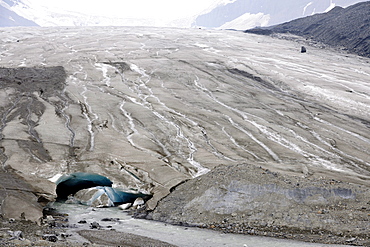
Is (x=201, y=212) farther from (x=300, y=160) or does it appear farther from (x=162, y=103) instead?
(x=162, y=103)

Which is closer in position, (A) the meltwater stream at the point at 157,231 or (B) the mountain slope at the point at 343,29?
(A) the meltwater stream at the point at 157,231

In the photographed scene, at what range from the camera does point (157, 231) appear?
35.4 ft

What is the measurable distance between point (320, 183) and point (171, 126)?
1195 centimetres

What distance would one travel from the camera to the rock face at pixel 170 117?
55.0 ft

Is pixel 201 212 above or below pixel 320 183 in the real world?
below

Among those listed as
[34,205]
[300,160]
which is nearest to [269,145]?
[300,160]

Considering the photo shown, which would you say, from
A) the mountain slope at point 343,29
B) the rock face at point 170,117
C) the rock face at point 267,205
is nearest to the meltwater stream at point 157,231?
the rock face at point 267,205

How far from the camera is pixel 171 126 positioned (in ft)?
74.5

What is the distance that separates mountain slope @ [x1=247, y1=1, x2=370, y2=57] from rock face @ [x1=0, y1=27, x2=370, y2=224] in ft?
84.3

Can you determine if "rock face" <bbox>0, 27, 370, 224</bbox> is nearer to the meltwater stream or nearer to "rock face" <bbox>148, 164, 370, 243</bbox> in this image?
the meltwater stream

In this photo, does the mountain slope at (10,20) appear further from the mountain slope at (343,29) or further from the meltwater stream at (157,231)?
the meltwater stream at (157,231)

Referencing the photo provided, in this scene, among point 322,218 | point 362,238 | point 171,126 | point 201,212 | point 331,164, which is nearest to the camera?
point 362,238

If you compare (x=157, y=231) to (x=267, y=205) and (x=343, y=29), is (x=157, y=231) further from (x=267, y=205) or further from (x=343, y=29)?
(x=343, y=29)

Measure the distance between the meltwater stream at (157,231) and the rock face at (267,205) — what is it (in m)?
0.49
